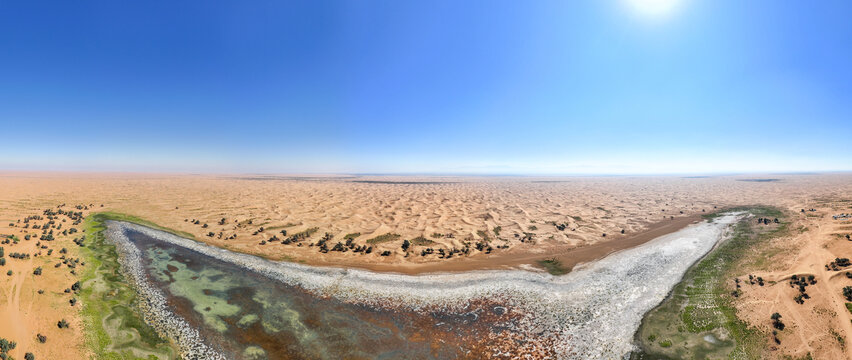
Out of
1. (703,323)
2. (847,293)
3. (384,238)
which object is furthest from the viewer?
(384,238)

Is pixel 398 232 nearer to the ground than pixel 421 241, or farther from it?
farther from it

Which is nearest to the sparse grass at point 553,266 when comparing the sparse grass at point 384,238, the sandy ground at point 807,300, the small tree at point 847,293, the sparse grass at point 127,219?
the sandy ground at point 807,300

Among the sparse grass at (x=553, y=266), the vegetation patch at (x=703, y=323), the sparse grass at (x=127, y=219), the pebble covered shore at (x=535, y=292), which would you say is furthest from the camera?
the sparse grass at (x=127, y=219)

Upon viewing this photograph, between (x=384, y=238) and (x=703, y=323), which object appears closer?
(x=703, y=323)

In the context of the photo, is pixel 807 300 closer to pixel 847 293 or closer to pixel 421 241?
pixel 847 293

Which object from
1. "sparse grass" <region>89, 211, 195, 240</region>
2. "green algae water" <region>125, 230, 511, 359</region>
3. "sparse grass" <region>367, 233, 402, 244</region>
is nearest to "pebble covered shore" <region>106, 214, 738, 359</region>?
"green algae water" <region>125, 230, 511, 359</region>

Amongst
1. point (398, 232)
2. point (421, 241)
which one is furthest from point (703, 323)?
point (398, 232)

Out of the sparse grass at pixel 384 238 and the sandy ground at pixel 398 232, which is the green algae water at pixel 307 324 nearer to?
the sandy ground at pixel 398 232

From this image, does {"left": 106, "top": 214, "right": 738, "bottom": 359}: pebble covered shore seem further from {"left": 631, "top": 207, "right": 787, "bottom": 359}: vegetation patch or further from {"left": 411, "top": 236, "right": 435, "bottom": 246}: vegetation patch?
{"left": 411, "top": 236, "right": 435, "bottom": 246}: vegetation patch
